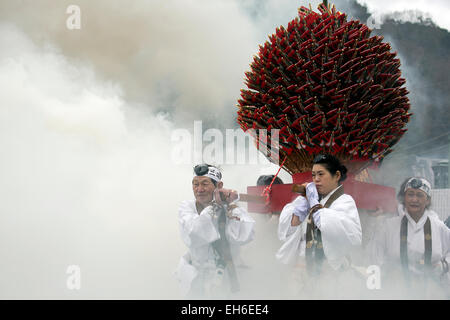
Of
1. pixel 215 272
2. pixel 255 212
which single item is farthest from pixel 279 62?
pixel 215 272

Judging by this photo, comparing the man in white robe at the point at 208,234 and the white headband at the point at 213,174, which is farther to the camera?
the white headband at the point at 213,174

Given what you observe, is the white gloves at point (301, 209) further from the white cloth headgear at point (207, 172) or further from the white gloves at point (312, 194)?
the white cloth headgear at point (207, 172)

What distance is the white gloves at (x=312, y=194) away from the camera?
2.18 meters

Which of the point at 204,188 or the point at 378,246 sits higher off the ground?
the point at 204,188

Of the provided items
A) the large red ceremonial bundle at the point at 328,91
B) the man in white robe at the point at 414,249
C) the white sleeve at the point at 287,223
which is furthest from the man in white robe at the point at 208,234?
the man in white robe at the point at 414,249

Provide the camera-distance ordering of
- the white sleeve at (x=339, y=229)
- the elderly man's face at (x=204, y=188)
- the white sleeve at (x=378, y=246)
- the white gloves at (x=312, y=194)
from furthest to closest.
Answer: the white sleeve at (x=378, y=246)
the elderly man's face at (x=204, y=188)
the white gloves at (x=312, y=194)
the white sleeve at (x=339, y=229)

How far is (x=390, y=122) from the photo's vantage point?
2.44 metres

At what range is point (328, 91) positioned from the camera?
2.27m

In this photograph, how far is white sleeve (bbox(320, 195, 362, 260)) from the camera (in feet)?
6.79

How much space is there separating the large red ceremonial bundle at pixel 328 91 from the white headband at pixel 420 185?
0.30m

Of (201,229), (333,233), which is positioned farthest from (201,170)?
(333,233)

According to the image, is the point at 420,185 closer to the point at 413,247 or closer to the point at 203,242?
the point at 413,247

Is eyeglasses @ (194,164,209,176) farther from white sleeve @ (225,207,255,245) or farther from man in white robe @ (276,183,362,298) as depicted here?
man in white robe @ (276,183,362,298)

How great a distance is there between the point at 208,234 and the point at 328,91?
1.14 metres
